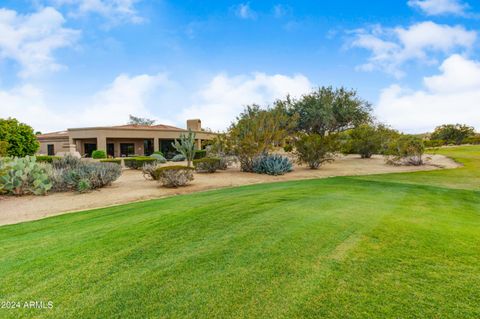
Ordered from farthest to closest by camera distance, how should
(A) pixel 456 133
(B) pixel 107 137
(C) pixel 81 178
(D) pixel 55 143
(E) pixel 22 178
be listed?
(A) pixel 456 133, (D) pixel 55 143, (B) pixel 107 137, (C) pixel 81 178, (E) pixel 22 178

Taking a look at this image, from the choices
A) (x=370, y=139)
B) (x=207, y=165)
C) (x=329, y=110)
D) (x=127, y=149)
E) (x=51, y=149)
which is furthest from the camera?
(x=127, y=149)

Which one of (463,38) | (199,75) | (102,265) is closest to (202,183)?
(102,265)

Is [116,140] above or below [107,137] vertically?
below

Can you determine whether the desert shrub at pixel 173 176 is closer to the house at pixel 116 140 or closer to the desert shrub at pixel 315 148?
the desert shrub at pixel 315 148

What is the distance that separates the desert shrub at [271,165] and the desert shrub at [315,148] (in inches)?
83.9

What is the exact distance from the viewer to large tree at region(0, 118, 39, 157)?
19.8 meters

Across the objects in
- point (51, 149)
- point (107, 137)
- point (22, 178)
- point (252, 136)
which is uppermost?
point (107, 137)

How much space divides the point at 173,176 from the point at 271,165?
6079mm

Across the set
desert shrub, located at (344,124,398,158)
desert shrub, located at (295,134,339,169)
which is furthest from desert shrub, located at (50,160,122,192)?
desert shrub, located at (344,124,398,158)

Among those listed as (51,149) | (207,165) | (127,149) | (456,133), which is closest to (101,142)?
(127,149)

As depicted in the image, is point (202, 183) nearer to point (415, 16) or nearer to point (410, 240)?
point (410, 240)

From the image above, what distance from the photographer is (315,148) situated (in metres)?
17.0

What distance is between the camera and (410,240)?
335 centimetres

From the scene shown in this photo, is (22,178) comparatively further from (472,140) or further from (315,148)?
(472,140)
